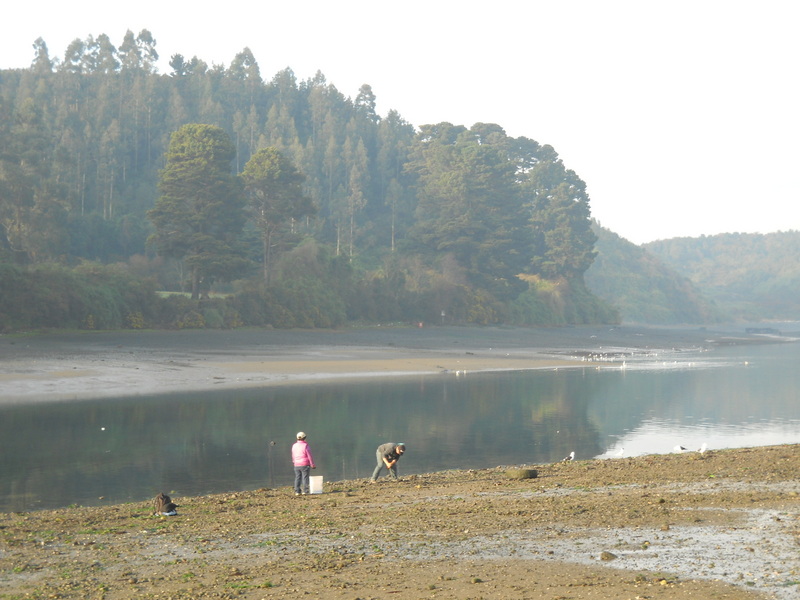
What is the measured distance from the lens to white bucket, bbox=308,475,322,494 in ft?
57.8

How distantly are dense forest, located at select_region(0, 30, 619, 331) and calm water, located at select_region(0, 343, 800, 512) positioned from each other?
26.9 m

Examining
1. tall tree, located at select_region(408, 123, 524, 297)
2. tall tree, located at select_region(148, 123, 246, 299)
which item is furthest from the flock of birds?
tall tree, located at select_region(408, 123, 524, 297)

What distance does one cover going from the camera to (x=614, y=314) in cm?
13475

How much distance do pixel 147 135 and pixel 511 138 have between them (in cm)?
5438

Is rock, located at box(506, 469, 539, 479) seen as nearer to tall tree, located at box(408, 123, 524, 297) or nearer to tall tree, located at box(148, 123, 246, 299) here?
tall tree, located at box(148, 123, 246, 299)

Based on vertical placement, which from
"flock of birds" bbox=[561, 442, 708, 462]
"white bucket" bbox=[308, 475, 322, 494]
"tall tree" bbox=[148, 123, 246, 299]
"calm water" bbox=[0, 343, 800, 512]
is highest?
"tall tree" bbox=[148, 123, 246, 299]

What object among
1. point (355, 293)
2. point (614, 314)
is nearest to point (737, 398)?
point (355, 293)

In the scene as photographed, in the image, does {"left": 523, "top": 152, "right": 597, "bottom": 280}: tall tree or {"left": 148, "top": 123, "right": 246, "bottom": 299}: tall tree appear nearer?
{"left": 148, "top": 123, "right": 246, "bottom": 299}: tall tree

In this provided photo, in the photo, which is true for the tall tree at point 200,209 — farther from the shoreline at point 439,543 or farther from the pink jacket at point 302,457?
the shoreline at point 439,543

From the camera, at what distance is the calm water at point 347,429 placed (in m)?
21.8

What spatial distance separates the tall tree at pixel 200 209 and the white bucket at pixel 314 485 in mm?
57245

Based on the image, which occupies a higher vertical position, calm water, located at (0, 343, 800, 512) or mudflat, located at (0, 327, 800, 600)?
mudflat, located at (0, 327, 800, 600)

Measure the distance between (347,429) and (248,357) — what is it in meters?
26.0

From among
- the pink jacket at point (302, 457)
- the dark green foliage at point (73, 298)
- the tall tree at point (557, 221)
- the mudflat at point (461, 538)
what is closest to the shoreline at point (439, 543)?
the mudflat at point (461, 538)
